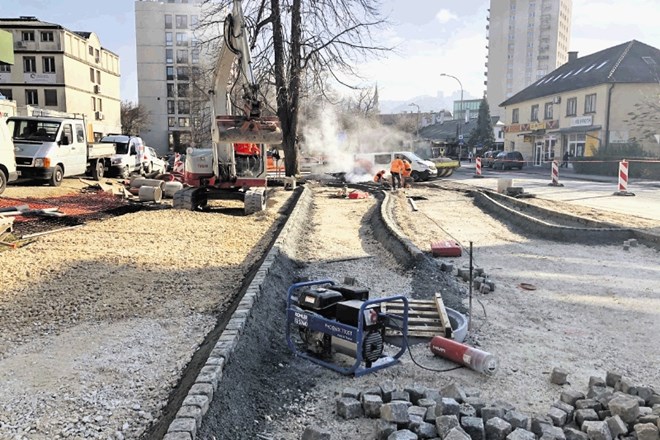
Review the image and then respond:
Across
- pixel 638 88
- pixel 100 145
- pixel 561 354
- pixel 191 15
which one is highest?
pixel 191 15

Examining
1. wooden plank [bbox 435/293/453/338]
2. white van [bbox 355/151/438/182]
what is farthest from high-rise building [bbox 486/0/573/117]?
wooden plank [bbox 435/293/453/338]

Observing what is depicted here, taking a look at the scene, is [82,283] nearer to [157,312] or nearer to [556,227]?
[157,312]

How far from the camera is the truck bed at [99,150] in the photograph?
70.1 ft

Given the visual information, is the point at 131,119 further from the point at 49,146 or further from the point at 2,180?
the point at 2,180

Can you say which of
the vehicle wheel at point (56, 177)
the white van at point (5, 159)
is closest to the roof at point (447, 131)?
the vehicle wheel at point (56, 177)

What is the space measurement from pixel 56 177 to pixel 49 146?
1069 millimetres

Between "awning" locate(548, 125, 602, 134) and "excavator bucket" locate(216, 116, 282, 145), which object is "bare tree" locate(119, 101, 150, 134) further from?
"excavator bucket" locate(216, 116, 282, 145)

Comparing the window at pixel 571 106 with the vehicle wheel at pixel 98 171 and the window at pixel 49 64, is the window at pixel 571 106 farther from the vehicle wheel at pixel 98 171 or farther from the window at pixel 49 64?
the window at pixel 49 64

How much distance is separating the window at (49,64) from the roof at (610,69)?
159ft

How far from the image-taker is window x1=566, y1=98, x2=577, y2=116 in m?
47.3

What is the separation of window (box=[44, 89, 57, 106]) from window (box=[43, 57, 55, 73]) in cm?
198

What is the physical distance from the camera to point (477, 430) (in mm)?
Answer: 3621

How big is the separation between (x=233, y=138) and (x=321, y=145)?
24.7 metres

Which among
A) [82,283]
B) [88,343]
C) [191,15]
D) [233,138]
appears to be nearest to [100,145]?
[233,138]
